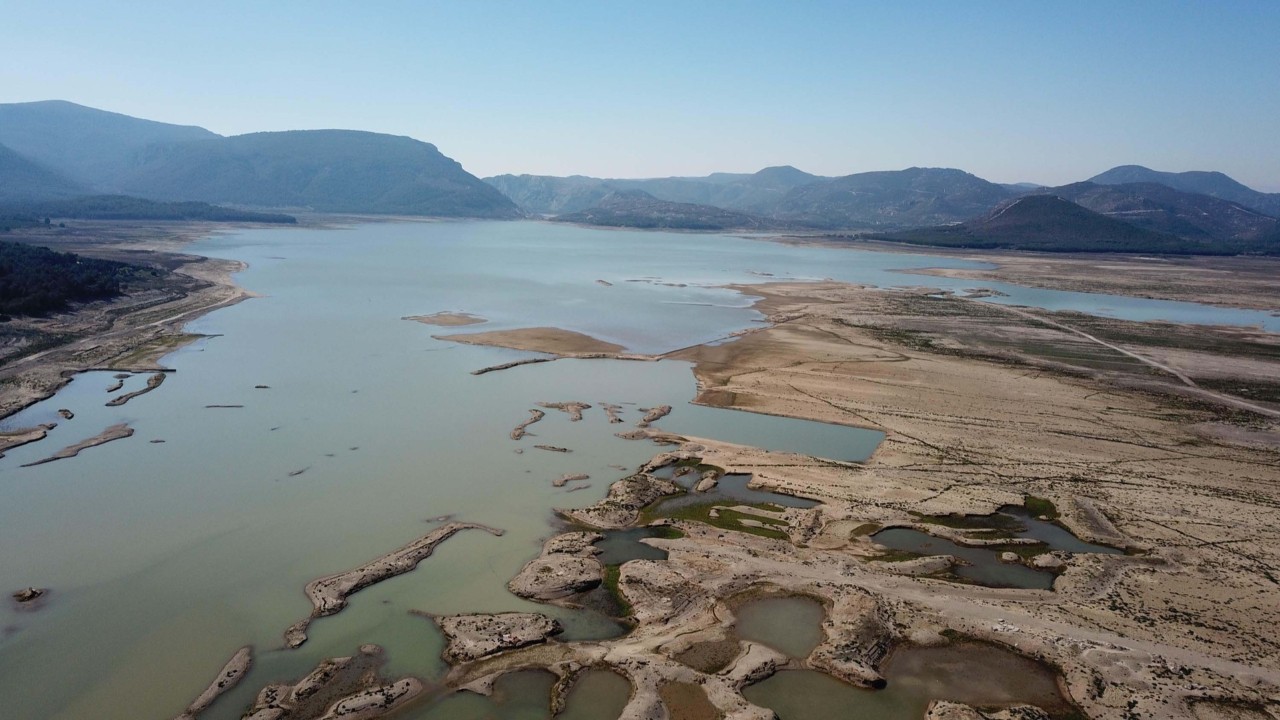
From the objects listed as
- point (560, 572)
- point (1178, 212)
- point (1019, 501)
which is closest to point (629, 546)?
point (560, 572)

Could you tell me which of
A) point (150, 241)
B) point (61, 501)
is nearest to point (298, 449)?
point (61, 501)

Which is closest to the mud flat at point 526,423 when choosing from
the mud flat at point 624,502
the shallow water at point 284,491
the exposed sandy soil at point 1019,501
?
the shallow water at point 284,491

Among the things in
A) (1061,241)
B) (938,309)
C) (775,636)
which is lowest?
(775,636)

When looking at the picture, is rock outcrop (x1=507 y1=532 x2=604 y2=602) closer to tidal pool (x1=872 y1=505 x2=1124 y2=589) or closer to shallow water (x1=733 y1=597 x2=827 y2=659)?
shallow water (x1=733 y1=597 x2=827 y2=659)

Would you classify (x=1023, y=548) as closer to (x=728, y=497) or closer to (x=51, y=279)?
(x=728, y=497)

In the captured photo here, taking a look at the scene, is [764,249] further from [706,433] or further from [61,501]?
[61,501]

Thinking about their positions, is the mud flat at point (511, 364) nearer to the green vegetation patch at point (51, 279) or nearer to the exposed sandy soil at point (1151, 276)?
the green vegetation patch at point (51, 279)
